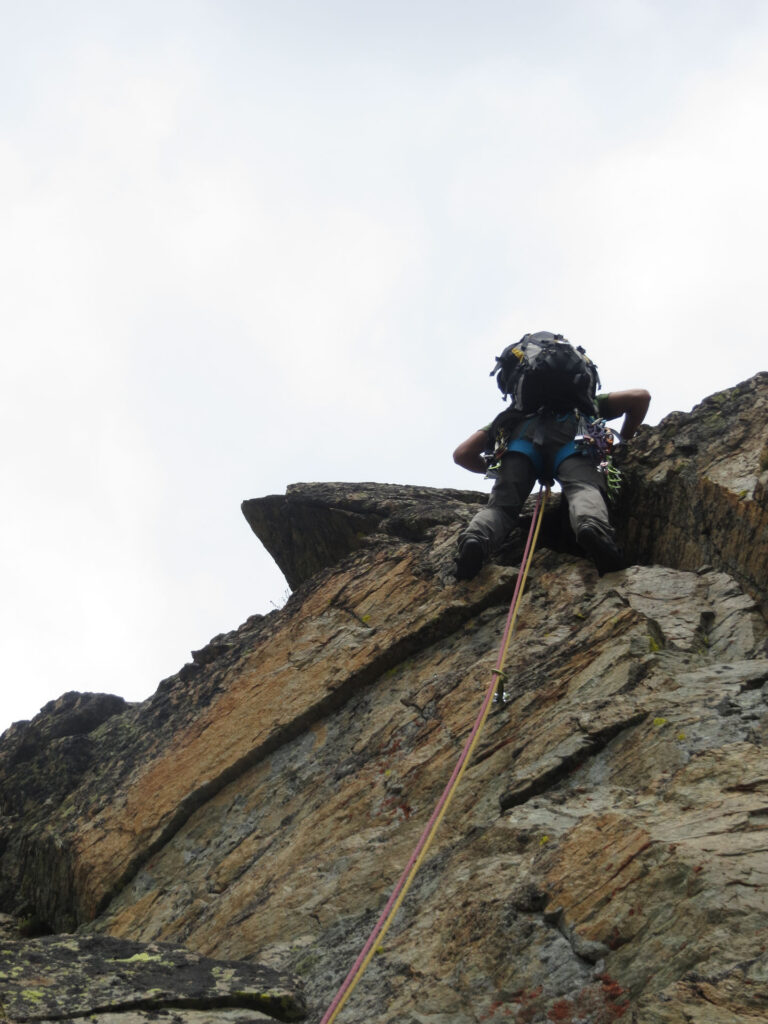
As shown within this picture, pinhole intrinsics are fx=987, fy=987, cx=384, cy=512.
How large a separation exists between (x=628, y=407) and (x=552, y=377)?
0.96 meters

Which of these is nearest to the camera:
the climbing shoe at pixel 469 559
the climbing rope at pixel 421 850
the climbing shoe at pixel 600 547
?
the climbing rope at pixel 421 850

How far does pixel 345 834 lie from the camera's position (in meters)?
6.11

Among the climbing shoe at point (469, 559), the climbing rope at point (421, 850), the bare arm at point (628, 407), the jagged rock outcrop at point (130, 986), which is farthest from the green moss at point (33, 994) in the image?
the bare arm at point (628, 407)

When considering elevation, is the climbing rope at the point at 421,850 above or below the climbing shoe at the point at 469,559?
below

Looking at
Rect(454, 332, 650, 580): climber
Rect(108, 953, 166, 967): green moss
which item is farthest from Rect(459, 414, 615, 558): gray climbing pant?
Rect(108, 953, 166, 967): green moss

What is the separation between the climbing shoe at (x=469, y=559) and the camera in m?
7.93

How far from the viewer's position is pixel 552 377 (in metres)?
8.97

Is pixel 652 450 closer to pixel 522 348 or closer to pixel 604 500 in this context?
pixel 604 500

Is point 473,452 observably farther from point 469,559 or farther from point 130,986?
point 130,986

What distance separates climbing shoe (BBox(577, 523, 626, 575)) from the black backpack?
1879 mm

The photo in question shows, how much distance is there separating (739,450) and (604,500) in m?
1.22

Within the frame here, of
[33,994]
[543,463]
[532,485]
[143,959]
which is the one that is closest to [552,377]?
[543,463]

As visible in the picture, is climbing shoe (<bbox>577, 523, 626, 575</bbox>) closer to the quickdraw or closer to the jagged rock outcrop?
the quickdraw

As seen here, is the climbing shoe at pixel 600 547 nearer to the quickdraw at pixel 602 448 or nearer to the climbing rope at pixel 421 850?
the climbing rope at pixel 421 850
